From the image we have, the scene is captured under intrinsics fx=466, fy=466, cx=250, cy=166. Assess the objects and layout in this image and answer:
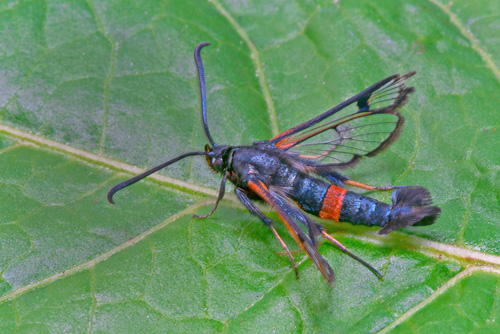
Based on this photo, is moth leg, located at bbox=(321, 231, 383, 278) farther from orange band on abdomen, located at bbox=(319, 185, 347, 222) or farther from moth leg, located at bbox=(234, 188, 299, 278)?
moth leg, located at bbox=(234, 188, 299, 278)

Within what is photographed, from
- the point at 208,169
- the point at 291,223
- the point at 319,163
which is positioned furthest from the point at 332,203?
the point at 208,169

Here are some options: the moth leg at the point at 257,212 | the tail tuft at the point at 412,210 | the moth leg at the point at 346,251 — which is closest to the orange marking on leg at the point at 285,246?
the moth leg at the point at 257,212

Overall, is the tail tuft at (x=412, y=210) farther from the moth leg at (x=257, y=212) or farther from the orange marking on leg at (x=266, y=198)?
the moth leg at (x=257, y=212)

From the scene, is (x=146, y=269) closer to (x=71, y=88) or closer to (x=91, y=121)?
(x=91, y=121)

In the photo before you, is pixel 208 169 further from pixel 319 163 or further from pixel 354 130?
pixel 354 130

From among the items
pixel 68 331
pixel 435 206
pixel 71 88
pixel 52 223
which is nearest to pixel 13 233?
pixel 52 223

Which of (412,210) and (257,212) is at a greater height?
(412,210)
